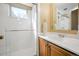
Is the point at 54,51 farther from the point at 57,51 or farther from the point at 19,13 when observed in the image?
the point at 19,13

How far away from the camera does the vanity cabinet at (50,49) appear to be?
117 centimetres

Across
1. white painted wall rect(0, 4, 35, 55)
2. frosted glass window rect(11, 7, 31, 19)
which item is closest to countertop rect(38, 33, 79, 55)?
white painted wall rect(0, 4, 35, 55)

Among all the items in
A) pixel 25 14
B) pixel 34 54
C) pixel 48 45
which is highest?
pixel 25 14

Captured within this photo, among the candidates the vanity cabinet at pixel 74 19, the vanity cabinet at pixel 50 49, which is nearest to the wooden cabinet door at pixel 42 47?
the vanity cabinet at pixel 50 49

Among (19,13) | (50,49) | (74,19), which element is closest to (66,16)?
(74,19)

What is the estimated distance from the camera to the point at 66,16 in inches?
53.7

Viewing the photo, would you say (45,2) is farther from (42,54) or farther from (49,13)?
(42,54)

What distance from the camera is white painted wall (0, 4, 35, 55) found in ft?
4.55

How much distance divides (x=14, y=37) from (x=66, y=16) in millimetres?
595

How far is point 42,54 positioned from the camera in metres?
1.39

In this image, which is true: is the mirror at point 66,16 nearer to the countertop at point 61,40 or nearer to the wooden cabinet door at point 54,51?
the countertop at point 61,40

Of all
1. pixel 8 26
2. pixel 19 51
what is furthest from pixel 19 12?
pixel 19 51

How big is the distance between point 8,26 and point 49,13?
46 centimetres

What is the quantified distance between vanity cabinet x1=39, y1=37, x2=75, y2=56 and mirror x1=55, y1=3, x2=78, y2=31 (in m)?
0.21
